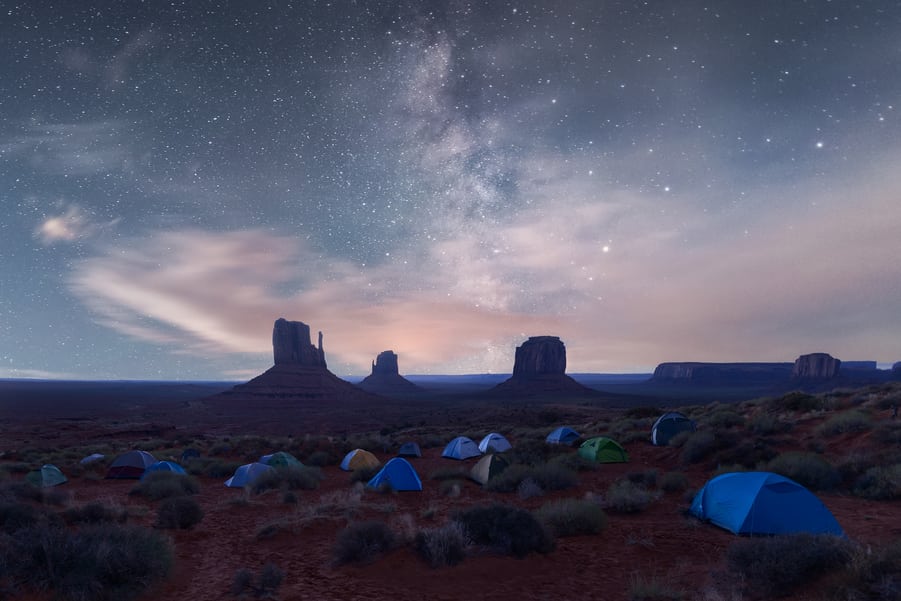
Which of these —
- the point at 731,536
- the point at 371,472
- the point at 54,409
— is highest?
the point at 731,536

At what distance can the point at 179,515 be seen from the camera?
12.4 m

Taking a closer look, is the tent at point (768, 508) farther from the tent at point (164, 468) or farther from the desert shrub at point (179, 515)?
the tent at point (164, 468)

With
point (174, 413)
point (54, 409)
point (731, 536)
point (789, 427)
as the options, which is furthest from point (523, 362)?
point (731, 536)

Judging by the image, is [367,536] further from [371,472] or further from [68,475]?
[68,475]

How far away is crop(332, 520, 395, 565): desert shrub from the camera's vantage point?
9086mm

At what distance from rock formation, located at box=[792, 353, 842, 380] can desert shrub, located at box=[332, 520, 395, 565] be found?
152m

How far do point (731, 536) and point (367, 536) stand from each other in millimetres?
7796

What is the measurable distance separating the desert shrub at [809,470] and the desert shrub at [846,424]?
13.2 feet

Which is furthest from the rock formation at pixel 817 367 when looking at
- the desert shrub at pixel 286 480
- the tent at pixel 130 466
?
the tent at pixel 130 466

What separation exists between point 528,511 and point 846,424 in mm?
14156

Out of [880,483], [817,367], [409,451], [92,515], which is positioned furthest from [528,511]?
[817,367]

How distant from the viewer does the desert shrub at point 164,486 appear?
16875mm

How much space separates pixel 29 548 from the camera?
24.2ft

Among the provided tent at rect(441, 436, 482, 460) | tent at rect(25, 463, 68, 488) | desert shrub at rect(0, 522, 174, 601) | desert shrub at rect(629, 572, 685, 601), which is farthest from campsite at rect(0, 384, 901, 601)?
tent at rect(25, 463, 68, 488)
